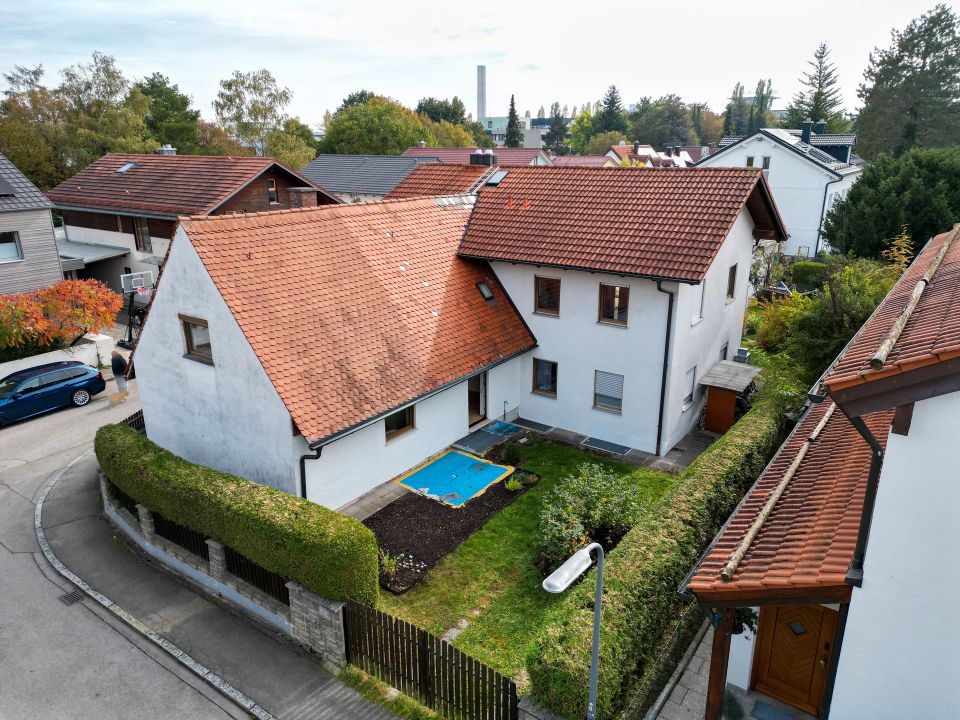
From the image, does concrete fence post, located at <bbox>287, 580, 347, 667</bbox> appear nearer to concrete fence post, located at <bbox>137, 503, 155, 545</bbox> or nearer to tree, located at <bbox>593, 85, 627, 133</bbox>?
concrete fence post, located at <bbox>137, 503, 155, 545</bbox>

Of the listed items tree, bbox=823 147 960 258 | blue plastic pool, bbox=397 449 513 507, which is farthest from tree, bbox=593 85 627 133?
blue plastic pool, bbox=397 449 513 507

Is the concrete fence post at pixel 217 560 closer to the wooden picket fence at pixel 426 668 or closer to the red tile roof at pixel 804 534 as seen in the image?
the wooden picket fence at pixel 426 668

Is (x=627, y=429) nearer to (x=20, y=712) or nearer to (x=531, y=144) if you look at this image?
(x=20, y=712)

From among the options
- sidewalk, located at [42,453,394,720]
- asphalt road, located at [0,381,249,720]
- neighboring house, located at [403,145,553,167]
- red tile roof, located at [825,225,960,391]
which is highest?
neighboring house, located at [403,145,553,167]

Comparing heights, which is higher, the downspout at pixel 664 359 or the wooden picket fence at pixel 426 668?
the downspout at pixel 664 359

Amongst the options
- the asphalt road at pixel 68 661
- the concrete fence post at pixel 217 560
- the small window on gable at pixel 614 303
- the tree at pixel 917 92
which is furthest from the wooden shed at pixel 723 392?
the tree at pixel 917 92

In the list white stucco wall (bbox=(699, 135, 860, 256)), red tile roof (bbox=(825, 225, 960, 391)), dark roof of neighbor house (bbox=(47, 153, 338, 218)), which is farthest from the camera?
white stucco wall (bbox=(699, 135, 860, 256))

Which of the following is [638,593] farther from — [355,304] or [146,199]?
[146,199]
